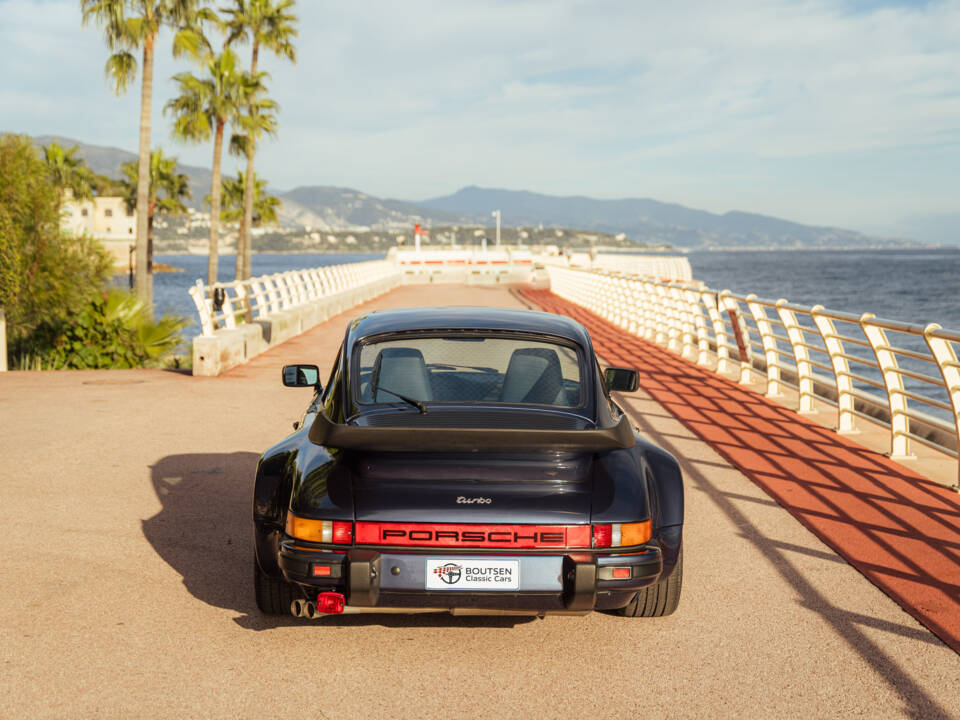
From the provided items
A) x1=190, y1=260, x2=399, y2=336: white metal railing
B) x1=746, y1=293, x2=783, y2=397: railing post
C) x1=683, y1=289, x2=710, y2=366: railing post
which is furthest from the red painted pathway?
x1=190, y1=260, x2=399, y2=336: white metal railing

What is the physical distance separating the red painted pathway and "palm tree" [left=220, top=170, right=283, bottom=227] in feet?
208

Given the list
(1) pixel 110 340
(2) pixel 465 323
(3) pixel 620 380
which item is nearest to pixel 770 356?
(3) pixel 620 380

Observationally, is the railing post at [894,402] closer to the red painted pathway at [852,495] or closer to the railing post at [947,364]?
the red painted pathway at [852,495]

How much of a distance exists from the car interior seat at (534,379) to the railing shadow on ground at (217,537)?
1026 mm

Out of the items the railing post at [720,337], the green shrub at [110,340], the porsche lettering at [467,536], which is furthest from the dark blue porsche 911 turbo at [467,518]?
the green shrub at [110,340]

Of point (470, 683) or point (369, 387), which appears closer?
point (470, 683)

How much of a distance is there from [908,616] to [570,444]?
2065mm

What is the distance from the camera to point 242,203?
75.6 metres

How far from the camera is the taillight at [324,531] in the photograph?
13.1 ft

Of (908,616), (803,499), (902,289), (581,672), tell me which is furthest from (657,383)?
(902,289)

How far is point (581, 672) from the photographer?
163 inches

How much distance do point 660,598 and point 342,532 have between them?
1.60 meters

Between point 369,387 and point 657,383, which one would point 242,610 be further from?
point 657,383

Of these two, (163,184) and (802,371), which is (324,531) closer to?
(802,371)
